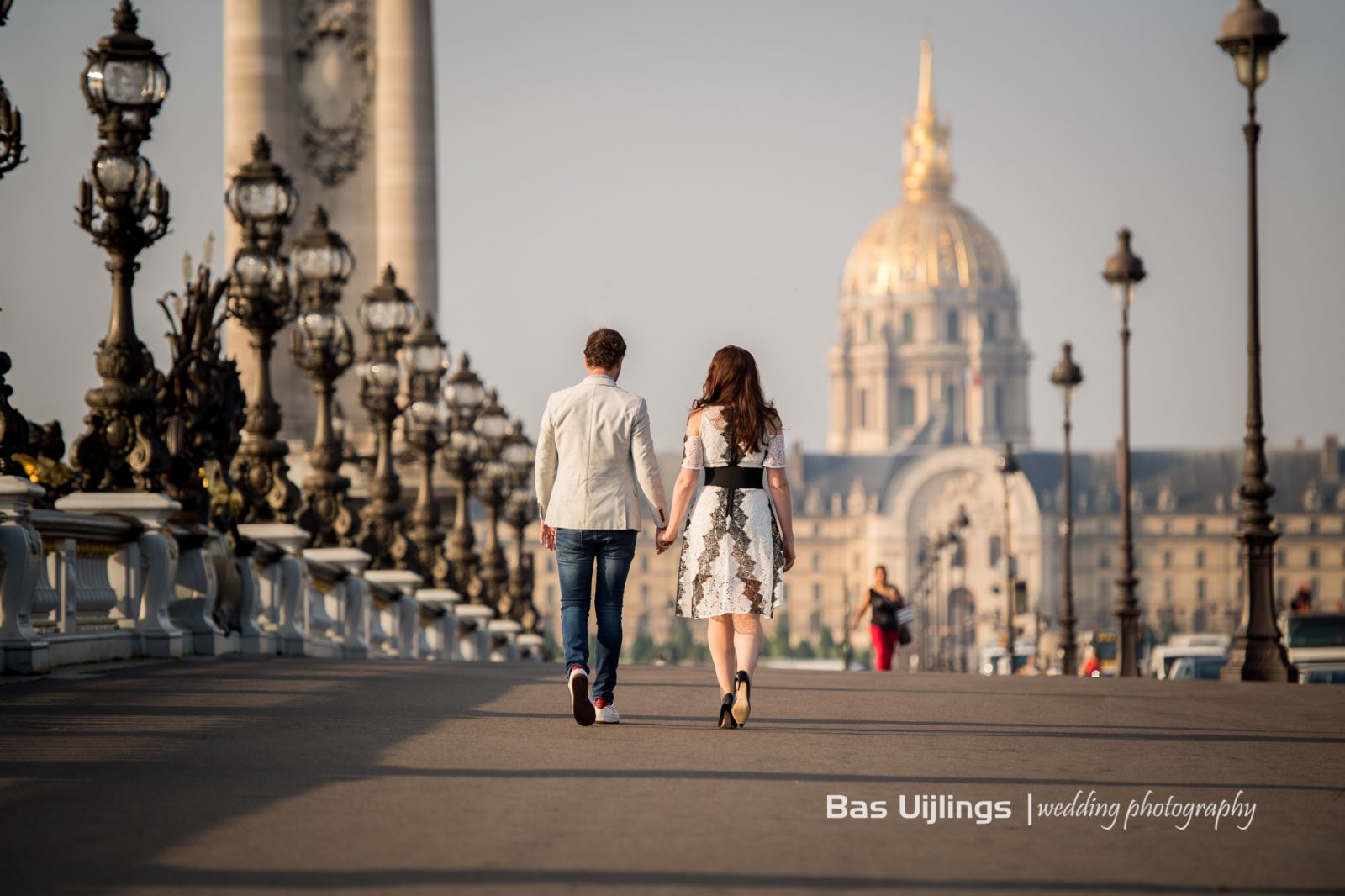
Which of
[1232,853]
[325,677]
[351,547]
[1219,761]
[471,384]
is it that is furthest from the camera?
[471,384]

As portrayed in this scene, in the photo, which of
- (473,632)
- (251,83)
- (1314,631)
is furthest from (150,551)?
(251,83)

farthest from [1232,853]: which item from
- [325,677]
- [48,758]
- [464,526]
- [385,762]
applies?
[464,526]

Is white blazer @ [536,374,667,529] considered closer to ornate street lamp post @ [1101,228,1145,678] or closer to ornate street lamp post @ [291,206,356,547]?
ornate street lamp post @ [291,206,356,547]

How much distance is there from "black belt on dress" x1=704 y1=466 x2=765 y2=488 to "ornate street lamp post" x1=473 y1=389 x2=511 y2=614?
25.2 metres

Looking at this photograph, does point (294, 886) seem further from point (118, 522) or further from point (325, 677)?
point (118, 522)

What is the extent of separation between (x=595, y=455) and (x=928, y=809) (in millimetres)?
3987

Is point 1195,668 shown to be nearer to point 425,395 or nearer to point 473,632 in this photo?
point 425,395

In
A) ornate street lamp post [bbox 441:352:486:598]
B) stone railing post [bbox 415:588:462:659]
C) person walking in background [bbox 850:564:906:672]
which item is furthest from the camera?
ornate street lamp post [bbox 441:352:486:598]

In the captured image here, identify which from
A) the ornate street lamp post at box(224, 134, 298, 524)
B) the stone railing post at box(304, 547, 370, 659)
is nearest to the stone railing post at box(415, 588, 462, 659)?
the stone railing post at box(304, 547, 370, 659)

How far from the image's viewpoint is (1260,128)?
936 inches

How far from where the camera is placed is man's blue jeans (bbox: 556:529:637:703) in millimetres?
11930

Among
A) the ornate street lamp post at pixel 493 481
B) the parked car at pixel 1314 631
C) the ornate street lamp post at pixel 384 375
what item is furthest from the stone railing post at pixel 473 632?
the parked car at pixel 1314 631

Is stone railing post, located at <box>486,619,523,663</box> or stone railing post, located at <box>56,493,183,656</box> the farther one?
stone railing post, located at <box>486,619,523,663</box>

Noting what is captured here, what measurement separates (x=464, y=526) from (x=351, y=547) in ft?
41.0
